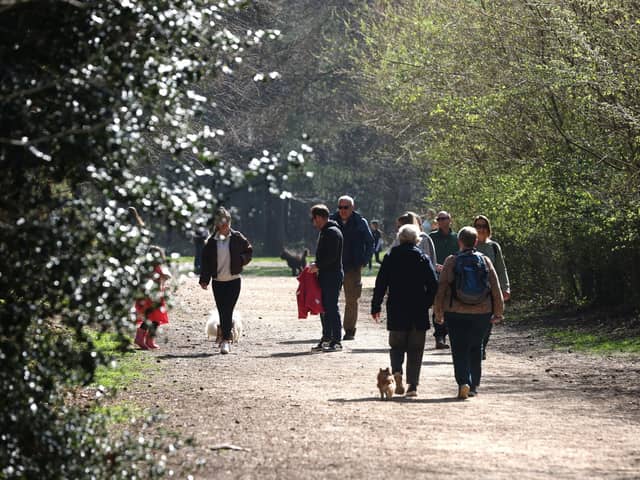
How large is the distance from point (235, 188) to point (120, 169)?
616mm

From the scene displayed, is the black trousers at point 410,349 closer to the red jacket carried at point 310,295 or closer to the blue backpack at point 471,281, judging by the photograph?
the blue backpack at point 471,281

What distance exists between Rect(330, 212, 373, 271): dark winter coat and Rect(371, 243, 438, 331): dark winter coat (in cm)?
584

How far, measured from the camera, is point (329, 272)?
1822cm

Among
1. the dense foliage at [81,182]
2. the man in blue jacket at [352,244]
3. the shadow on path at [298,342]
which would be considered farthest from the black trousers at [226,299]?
the dense foliage at [81,182]

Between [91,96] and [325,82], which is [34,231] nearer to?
[91,96]

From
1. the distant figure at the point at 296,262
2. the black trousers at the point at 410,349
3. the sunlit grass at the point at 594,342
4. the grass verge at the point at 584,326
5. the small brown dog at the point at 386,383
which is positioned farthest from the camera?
the distant figure at the point at 296,262

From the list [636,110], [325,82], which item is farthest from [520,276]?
[325,82]

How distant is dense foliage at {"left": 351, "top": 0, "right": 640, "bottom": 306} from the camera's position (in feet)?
61.1

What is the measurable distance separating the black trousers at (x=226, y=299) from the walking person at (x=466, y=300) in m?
5.02

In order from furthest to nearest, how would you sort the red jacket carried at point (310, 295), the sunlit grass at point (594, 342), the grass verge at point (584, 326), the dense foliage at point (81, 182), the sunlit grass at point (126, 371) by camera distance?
1. the grass verge at point (584, 326)
2. the red jacket carried at point (310, 295)
3. the sunlit grass at point (594, 342)
4. the sunlit grass at point (126, 371)
5. the dense foliage at point (81, 182)

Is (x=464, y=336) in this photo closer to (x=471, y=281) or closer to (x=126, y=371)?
(x=471, y=281)

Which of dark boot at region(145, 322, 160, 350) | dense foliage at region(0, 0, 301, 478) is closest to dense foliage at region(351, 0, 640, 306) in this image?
dark boot at region(145, 322, 160, 350)

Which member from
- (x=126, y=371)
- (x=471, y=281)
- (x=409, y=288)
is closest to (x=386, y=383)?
(x=409, y=288)

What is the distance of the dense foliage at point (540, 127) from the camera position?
733 inches
